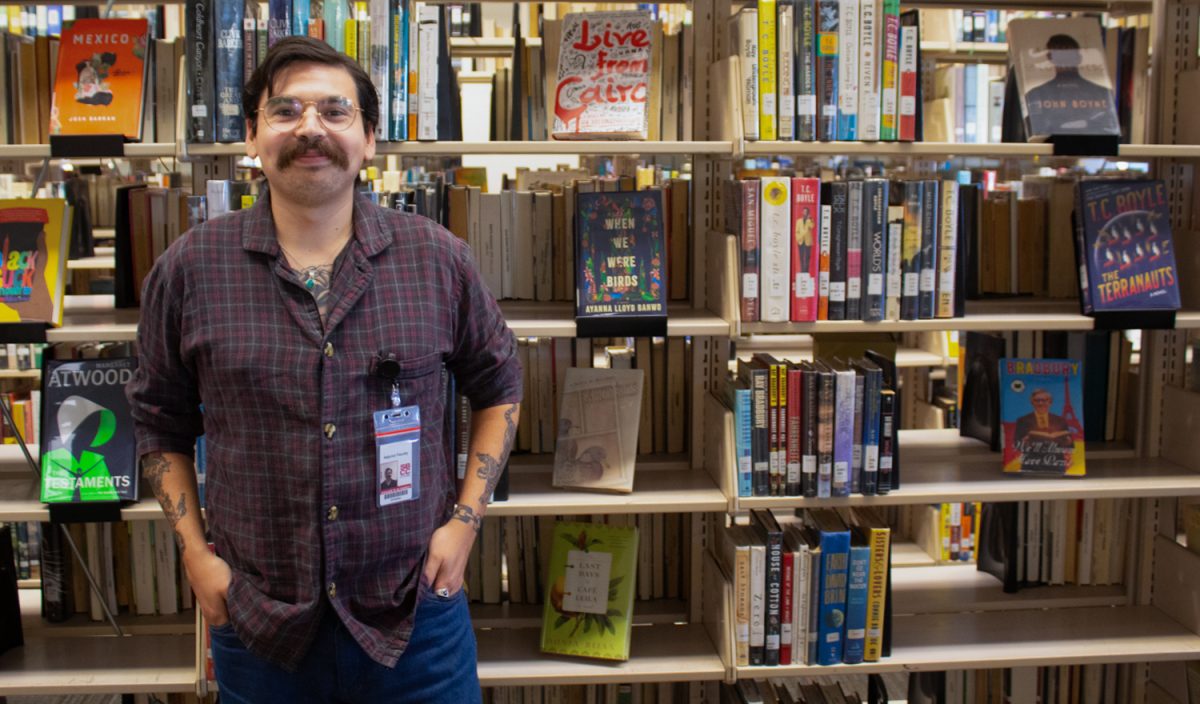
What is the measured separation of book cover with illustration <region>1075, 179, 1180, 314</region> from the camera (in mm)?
2631

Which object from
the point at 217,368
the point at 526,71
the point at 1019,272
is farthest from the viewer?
the point at 1019,272

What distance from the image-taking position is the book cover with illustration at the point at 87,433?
249 centimetres

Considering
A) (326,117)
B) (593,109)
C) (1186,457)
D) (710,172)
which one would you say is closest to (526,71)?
(593,109)

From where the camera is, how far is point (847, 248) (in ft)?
8.30

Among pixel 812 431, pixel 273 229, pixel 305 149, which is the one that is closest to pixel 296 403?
pixel 273 229

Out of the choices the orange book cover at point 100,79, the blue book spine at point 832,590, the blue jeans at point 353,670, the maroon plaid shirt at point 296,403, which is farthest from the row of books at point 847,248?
the orange book cover at point 100,79

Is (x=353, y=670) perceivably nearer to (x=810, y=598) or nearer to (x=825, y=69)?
(x=810, y=598)

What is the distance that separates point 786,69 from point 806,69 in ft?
0.14

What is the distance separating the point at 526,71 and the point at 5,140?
1204 mm

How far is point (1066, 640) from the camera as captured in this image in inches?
108

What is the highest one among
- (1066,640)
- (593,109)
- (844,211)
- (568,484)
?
(593,109)

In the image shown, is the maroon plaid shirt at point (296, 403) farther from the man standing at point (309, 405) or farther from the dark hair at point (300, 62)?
the dark hair at point (300, 62)

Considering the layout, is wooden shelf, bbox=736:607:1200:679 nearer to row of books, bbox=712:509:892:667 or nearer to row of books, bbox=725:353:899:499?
row of books, bbox=712:509:892:667

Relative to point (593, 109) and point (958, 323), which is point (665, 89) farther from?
point (958, 323)
